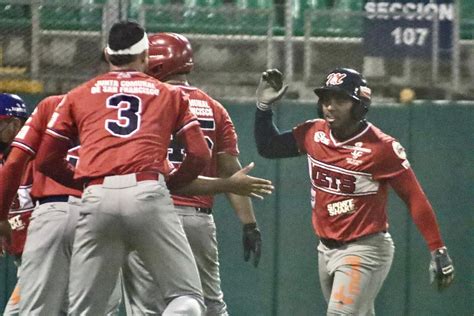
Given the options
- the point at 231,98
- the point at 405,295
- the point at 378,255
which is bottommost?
the point at 405,295

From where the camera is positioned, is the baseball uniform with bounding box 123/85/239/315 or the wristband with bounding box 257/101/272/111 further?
the wristband with bounding box 257/101/272/111

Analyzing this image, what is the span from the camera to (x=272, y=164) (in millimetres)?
8664

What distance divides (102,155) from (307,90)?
3918mm

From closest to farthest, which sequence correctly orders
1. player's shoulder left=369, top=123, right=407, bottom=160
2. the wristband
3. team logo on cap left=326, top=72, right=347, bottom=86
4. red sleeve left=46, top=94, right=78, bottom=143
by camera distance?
red sleeve left=46, top=94, right=78, bottom=143, player's shoulder left=369, top=123, right=407, bottom=160, team logo on cap left=326, top=72, right=347, bottom=86, the wristband

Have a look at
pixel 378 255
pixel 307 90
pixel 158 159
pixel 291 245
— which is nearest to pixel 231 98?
pixel 307 90

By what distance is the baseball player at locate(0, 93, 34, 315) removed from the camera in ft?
22.1

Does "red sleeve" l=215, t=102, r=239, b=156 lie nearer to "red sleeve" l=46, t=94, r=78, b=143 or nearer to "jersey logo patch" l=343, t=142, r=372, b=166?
"jersey logo patch" l=343, t=142, r=372, b=166

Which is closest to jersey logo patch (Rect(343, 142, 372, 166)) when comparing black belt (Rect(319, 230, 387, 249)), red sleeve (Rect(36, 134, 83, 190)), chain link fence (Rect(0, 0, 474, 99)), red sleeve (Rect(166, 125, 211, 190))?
black belt (Rect(319, 230, 387, 249))

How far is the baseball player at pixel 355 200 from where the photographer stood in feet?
21.4

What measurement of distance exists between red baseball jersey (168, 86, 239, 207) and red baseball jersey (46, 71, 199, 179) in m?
0.99

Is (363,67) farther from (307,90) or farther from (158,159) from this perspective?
(158,159)

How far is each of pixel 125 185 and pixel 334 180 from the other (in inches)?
74.8

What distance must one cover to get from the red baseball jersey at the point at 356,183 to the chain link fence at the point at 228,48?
86.9 inches

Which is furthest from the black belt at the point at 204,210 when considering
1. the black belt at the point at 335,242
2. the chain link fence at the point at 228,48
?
the chain link fence at the point at 228,48
